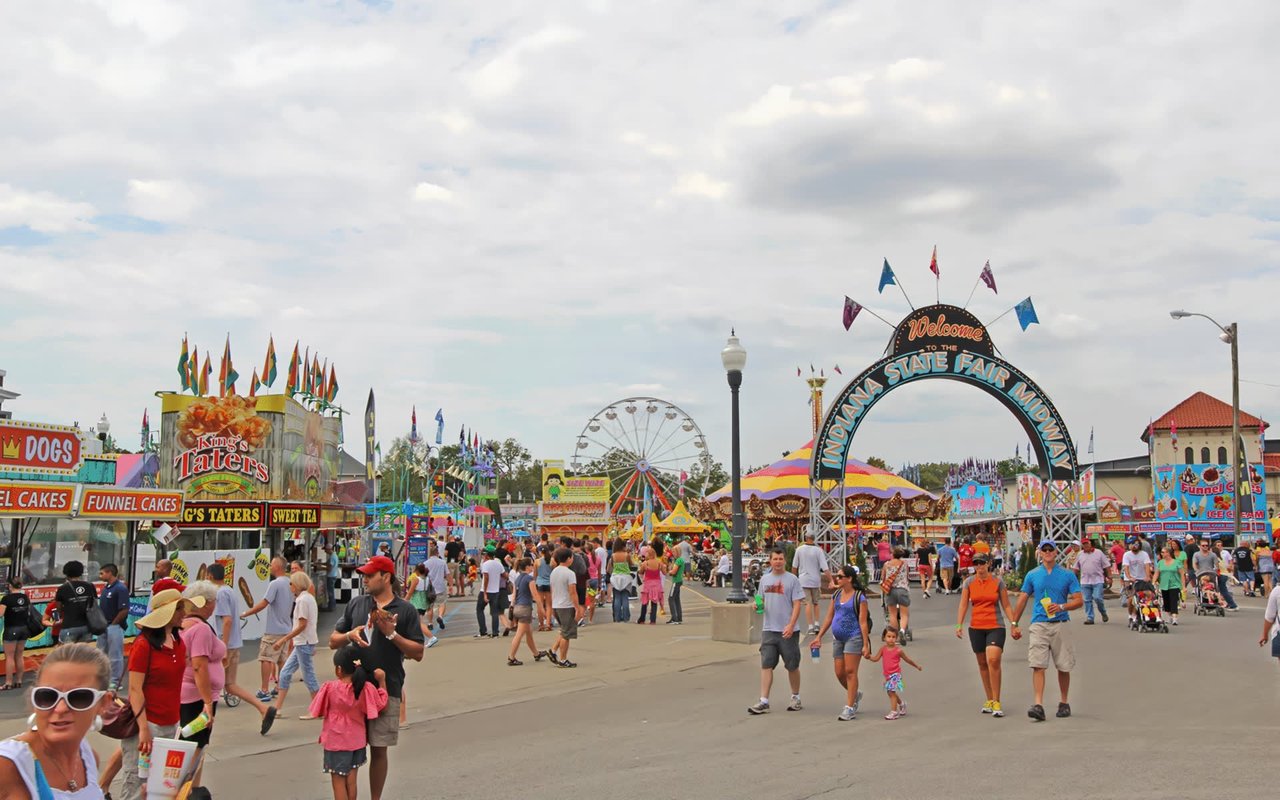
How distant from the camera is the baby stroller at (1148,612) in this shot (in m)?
17.3

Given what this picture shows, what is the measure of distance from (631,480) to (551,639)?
39.0 metres

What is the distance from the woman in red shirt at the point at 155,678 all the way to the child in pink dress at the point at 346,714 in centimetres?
84

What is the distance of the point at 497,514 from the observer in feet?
197

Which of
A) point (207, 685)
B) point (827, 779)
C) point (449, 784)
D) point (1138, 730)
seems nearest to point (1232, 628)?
point (1138, 730)

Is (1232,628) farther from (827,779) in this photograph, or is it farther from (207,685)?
(207,685)

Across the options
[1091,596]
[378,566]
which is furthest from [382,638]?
[1091,596]

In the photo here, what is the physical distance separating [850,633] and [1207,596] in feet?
47.6

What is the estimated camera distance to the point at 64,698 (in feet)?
10.3

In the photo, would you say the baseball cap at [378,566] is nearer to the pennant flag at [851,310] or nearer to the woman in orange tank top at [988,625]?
the woman in orange tank top at [988,625]

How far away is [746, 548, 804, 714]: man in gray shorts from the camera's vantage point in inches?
403

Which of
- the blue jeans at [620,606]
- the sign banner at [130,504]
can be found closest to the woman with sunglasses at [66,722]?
the sign banner at [130,504]

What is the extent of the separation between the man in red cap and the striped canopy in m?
29.5

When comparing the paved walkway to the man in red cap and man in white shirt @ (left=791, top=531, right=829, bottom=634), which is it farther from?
man in white shirt @ (left=791, top=531, right=829, bottom=634)

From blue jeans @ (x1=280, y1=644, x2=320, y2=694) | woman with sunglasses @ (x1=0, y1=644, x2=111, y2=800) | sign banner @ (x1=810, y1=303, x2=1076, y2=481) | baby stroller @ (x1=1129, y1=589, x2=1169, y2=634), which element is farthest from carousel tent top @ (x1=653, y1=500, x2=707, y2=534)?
woman with sunglasses @ (x1=0, y1=644, x2=111, y2=800)
